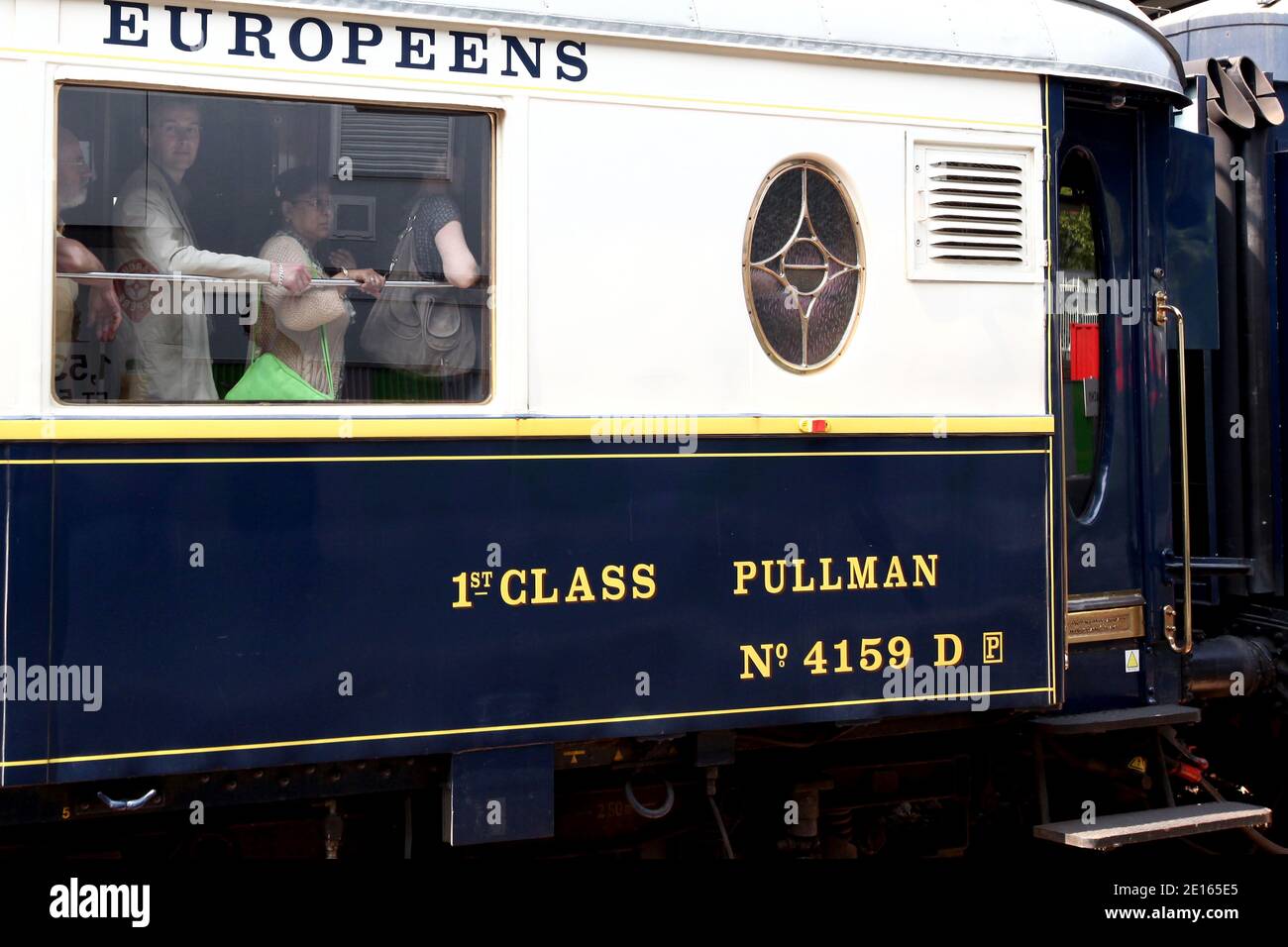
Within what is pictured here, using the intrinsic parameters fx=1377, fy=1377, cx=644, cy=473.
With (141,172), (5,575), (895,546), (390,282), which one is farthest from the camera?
(895,546)

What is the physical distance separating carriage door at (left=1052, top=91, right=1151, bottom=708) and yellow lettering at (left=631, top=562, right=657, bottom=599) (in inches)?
65.9

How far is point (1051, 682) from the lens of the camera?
455 centimetres

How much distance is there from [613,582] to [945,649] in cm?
116

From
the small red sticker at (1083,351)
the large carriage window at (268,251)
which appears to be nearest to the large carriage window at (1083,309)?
the small red sticker at (1083,351)

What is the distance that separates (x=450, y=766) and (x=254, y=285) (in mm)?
1443

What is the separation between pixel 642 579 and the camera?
13.1ft

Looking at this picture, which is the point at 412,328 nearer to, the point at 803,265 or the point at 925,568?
the point at 803,265

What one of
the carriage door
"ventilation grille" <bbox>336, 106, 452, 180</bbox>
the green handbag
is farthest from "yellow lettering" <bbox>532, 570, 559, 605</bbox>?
the carriage door

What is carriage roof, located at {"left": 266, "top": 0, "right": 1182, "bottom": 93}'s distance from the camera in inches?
153

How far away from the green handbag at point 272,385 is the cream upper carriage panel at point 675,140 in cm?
9

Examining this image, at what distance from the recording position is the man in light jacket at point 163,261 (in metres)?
3.60

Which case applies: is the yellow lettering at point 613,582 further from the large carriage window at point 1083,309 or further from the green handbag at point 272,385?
the large carriage window at point 1083,309
